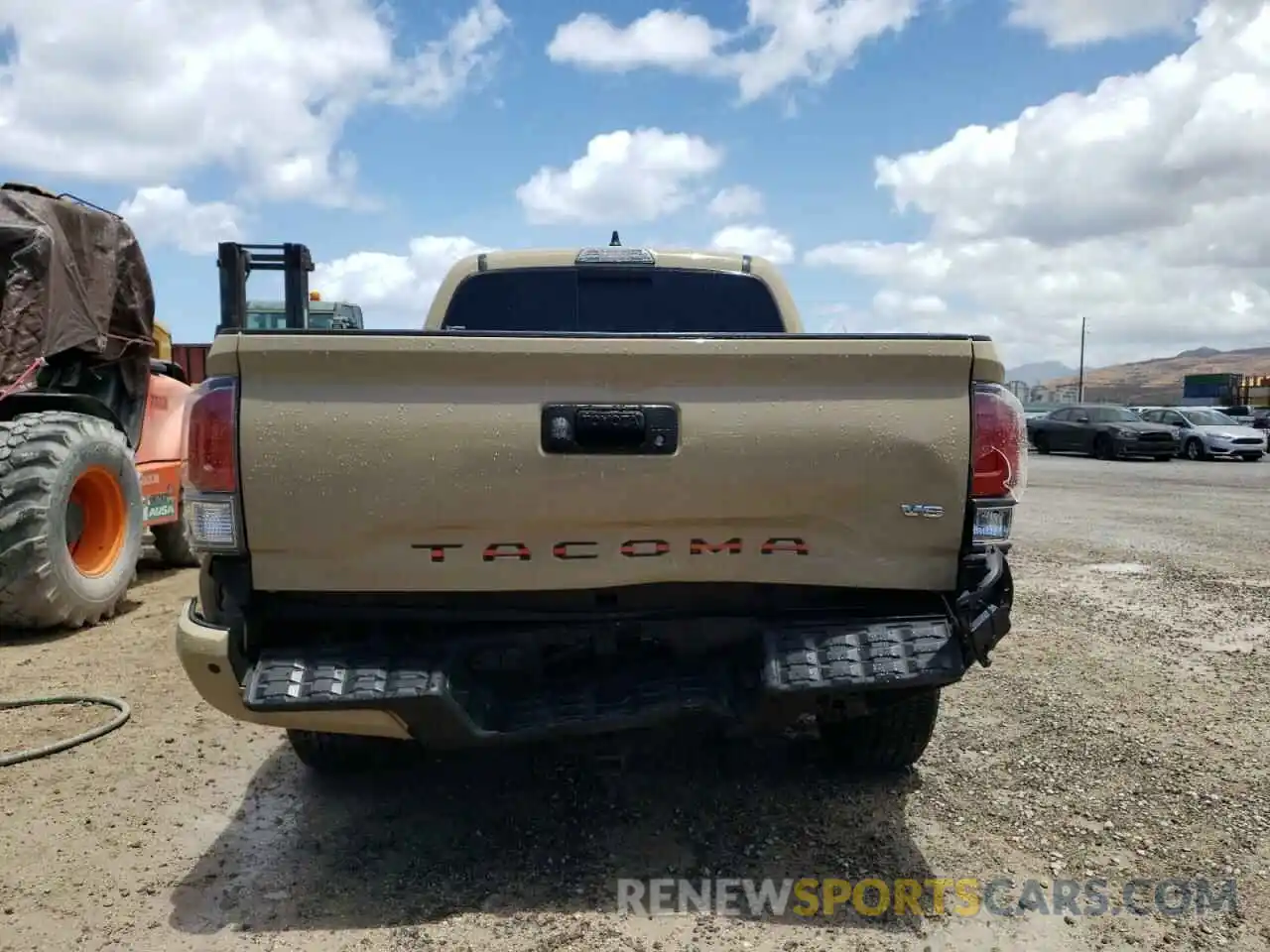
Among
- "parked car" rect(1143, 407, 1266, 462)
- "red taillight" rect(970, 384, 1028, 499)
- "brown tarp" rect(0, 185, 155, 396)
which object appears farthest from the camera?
"parked car" rect(1143, 407, 1266, 462)

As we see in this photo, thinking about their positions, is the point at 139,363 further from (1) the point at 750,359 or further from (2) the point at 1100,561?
(2) the point at 1100,561

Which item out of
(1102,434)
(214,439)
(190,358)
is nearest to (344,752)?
(214,439)

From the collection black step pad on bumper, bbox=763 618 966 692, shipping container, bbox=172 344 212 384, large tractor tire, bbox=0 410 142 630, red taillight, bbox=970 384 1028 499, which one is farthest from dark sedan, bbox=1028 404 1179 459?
black step pad on bumper, bbox=763 618 966 692

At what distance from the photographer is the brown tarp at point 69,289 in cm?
630

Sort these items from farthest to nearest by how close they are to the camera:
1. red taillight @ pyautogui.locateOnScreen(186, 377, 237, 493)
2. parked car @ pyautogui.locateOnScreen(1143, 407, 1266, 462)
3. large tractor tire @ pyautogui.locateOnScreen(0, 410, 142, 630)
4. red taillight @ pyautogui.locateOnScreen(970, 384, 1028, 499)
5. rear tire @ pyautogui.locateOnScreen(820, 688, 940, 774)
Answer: parked car @ pyautogui.locateOnScreen(1143, 407, 1266, 462)
large tractor tire @ pyautogui.locateOnScreen(0, 410, 142, 630)
rear tire @ pyautogui.locateOnScreen(820, 688, 940, 774)
red taillight @ pyautogui.locateOnScreen(970, 384, 1028, 499)
red taillight @ pyautogui.locateOnScreen(186, 377, 237, 493)

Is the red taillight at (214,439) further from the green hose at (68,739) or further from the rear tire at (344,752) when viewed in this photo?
the green hose at (68,739)

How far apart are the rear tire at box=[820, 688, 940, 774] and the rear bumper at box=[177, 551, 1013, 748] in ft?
2.31

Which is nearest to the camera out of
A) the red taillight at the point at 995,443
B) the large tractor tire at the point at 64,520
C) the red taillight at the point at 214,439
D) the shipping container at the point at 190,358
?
the red taillight at the point at 214,439

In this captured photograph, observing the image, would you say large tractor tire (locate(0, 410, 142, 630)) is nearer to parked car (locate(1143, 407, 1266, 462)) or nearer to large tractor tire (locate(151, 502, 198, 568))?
large tractor tire (locate(151, 502, 198, 568))

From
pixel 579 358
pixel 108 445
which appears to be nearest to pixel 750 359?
pixel 579 358

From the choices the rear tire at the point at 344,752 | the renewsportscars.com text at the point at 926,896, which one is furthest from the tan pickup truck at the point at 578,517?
the rear tire at the point at 344,752

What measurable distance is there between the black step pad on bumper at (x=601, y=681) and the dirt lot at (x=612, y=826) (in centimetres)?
58

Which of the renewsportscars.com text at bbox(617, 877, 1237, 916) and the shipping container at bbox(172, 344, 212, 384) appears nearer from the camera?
the renewsportscars.com text at bbox(617, 877, 1237, 916)

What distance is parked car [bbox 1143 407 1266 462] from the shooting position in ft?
84.2
